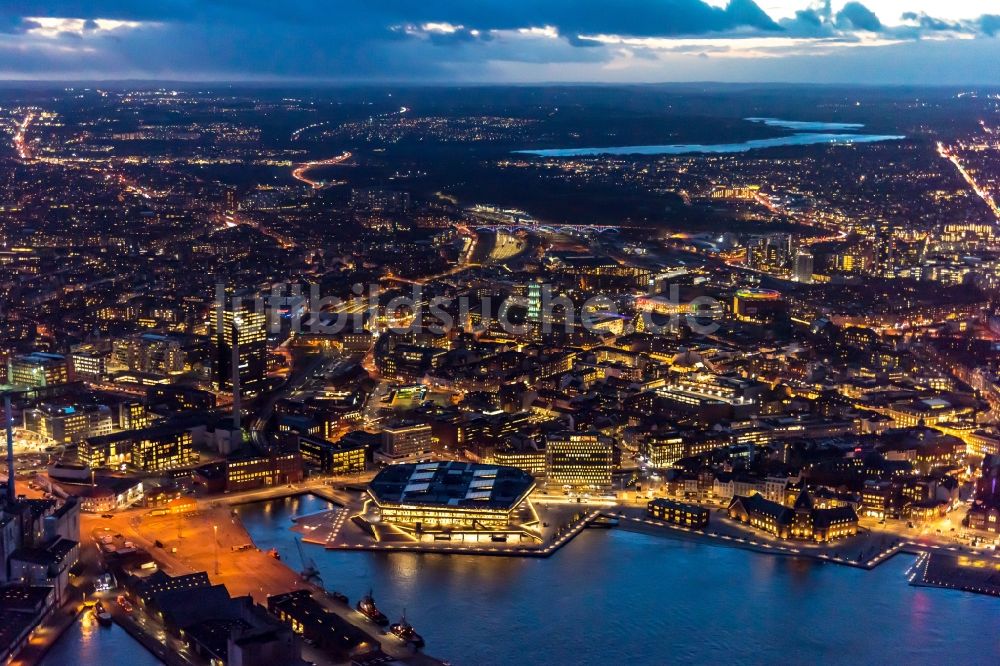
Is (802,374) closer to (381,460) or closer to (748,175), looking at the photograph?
(381,460)

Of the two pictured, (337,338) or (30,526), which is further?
(337,338)

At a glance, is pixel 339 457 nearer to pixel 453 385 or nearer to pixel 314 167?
pixel 453 385

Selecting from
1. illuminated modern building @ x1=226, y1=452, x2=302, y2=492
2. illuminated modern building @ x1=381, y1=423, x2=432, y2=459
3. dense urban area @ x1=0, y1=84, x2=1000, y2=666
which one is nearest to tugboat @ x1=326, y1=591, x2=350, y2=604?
dense urban area @ x1=0, y1=84, x2=1000, y2=666

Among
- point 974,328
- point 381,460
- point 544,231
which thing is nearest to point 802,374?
point 974,328

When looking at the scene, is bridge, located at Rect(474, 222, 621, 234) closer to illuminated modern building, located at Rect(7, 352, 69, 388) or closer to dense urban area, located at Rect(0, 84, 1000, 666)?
dense urban area, located at Rect(0, 84, 1000, 666)

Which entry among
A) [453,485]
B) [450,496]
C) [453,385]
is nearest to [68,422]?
[453,385]
